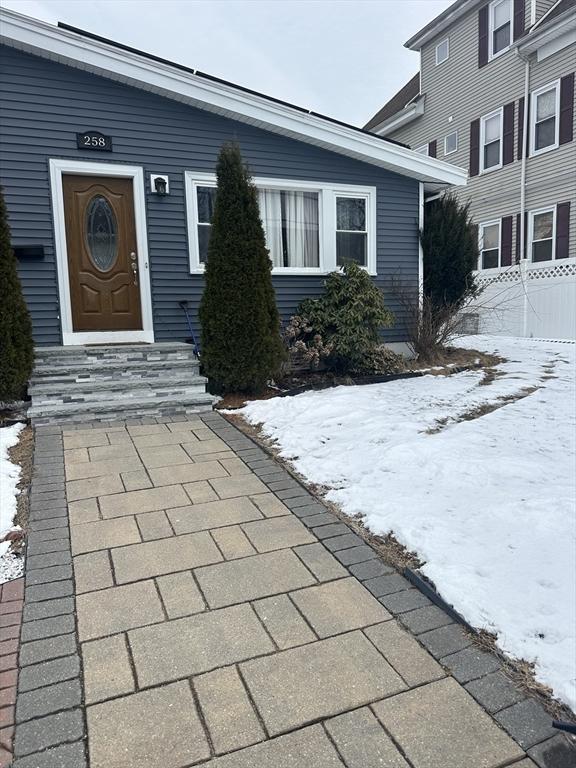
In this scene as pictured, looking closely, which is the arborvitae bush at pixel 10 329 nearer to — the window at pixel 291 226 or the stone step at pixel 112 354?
the stone step at pixel 112 354

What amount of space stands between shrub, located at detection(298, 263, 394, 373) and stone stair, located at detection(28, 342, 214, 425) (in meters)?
1.79

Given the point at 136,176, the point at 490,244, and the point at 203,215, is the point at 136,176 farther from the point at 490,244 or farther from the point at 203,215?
the point at 490,244

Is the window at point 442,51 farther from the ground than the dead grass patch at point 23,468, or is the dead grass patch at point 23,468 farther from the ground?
the window at point 442,51

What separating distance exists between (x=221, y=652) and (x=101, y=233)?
5.82 metres

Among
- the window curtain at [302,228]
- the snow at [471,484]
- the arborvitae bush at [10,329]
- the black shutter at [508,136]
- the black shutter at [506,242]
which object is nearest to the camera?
the snow at [471,484]

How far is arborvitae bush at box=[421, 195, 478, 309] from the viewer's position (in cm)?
816

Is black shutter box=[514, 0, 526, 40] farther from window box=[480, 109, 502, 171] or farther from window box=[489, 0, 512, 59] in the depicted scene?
window box=[480, 109, 502, 171]

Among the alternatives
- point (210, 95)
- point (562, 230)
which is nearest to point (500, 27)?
point (562, 230)

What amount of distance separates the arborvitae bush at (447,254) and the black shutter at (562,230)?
4.51 m

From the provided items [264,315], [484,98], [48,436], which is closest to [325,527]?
[48,436]

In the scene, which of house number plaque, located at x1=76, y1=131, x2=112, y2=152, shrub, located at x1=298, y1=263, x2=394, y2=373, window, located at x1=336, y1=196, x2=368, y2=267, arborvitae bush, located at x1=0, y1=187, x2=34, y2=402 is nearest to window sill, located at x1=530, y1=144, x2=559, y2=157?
window, located at x1=336, y1=196, x2=368, y2=267

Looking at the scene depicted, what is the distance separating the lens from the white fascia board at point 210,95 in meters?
5.86

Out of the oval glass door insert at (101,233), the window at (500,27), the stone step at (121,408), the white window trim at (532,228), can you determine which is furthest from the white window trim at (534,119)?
the stone step at (121,408)

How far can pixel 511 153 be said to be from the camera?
12.6 meters
